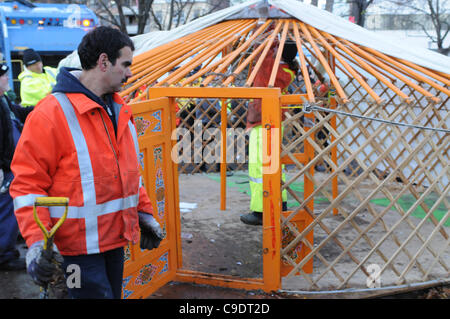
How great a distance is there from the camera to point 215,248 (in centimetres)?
360

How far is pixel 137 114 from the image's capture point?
249 centimetres

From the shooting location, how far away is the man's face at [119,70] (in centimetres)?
166

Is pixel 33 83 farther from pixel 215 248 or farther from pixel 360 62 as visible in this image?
pixel 360 62

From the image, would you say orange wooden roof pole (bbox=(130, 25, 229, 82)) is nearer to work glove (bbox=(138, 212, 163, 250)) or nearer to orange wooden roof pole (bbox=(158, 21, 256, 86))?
orange wooden roof pole (bbox=(158, 21, 256, 86))

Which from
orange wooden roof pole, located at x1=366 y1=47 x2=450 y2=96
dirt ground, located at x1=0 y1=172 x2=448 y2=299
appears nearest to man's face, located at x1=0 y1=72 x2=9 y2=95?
dirt ground, located at x1=0 y1=172 x2=448 y2=299

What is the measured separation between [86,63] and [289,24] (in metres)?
2.30

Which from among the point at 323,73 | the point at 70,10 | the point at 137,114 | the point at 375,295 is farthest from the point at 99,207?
the point at 70,10

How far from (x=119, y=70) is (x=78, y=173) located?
0.38 metres

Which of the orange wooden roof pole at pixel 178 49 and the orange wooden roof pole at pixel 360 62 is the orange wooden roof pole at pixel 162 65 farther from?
the orange wooden roof pole at pixel 360 62

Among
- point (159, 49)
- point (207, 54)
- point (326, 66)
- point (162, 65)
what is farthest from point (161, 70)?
point (326, 66)

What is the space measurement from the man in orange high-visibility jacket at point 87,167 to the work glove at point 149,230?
11 cm

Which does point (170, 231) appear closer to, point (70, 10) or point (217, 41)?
point (217, 41)

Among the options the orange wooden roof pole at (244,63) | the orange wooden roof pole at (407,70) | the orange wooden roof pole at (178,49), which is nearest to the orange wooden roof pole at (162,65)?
the orange wooden roof pole at (178,49)

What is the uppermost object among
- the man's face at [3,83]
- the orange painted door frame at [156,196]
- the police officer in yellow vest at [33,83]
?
the man's face at [3,83]
